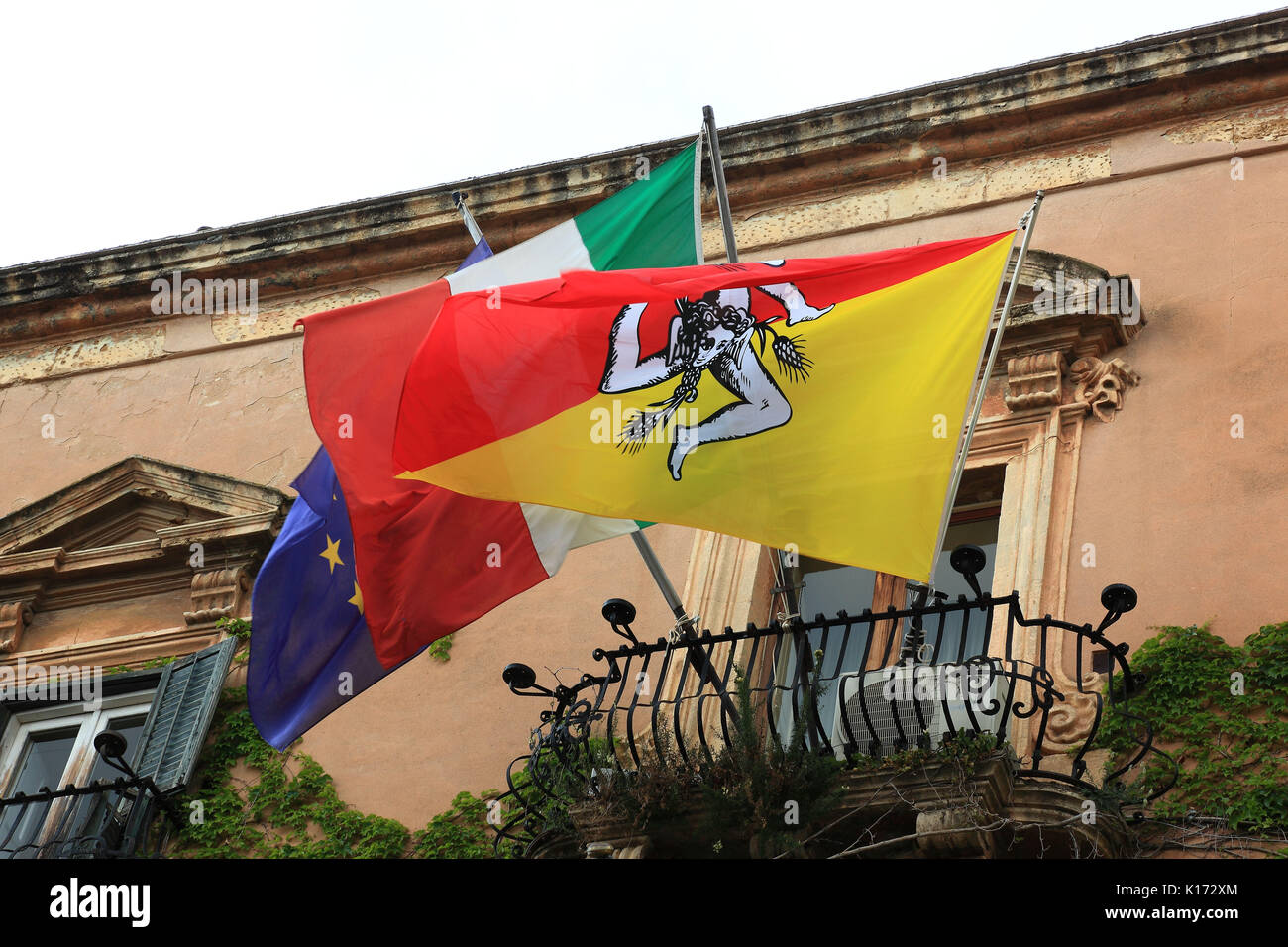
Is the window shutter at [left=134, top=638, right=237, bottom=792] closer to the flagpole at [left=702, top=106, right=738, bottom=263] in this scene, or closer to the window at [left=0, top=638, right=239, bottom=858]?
the window at [left=0, top=638, right=239, bottom=858]

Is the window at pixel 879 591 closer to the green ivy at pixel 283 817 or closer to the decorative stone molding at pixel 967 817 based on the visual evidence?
the decorative stone molding at pixel 967 817

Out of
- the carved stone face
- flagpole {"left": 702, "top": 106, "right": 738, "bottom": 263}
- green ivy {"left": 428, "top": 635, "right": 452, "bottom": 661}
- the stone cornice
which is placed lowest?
green ivy {"left": 428, "top": 635, "right": 452, "bottom": 661}

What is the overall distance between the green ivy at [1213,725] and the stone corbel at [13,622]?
5690 millimetres

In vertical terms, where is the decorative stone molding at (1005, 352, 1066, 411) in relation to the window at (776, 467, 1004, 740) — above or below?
above

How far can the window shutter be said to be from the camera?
356 inches

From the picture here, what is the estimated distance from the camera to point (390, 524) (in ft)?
25.3

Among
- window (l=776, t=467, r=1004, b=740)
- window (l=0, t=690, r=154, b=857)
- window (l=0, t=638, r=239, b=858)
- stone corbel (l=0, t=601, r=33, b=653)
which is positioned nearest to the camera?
window (l=776, t=467, r=1004, b=740)

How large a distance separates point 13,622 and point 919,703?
5303 mm

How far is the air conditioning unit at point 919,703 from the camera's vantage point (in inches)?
278

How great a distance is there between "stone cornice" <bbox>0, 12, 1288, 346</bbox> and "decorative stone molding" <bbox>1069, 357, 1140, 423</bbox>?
65.0 inches

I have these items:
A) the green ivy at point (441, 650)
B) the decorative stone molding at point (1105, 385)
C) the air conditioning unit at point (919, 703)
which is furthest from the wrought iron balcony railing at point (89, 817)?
the decorative stone molding at point (1105, 385)

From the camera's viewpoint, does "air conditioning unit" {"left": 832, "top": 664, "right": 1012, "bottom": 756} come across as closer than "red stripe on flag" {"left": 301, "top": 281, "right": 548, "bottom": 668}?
Yes

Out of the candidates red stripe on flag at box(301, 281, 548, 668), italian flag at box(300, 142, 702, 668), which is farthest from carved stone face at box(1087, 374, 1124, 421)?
red stripe on flag at box(301, 281, 548, 668)
